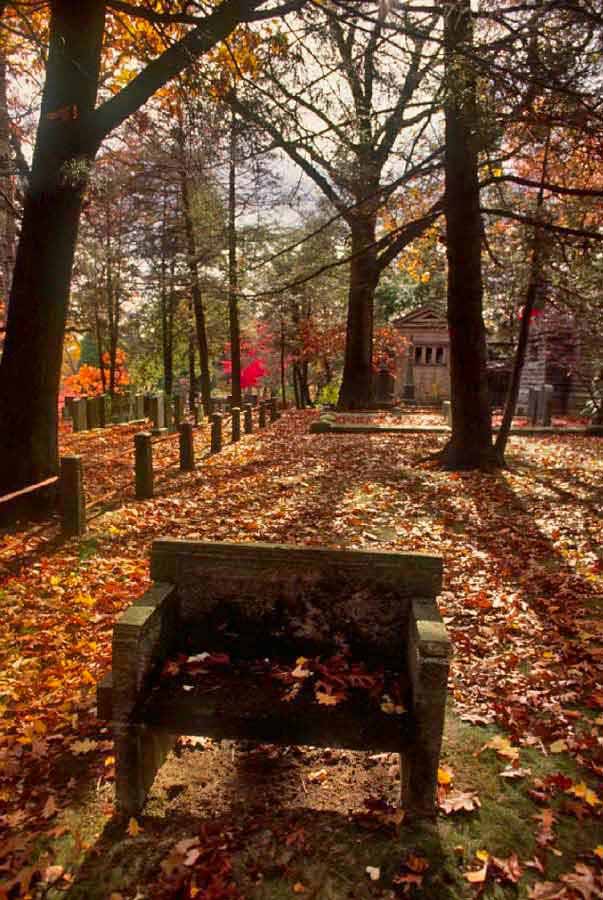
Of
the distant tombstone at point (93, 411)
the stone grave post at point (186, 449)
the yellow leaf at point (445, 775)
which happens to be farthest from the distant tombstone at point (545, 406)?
the yellow leaf at point (445, 775)

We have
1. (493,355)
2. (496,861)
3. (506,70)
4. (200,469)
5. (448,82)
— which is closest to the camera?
(496,861)

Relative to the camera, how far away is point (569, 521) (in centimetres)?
735

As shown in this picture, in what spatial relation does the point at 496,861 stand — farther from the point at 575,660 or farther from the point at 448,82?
the point at 448,82

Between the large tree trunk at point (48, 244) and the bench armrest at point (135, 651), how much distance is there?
5.00m

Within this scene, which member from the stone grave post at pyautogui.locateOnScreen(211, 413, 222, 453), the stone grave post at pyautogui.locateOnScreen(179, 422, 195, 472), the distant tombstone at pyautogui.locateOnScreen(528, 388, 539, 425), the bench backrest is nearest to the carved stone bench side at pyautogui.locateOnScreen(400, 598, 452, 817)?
the bench backrest

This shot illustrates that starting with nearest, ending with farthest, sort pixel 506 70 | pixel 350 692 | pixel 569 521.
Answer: pixel 350 692, pixel 506 70, pixel 569 521

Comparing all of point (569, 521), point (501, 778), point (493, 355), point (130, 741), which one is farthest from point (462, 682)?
point (493, 355)

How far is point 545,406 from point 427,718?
19647 mm

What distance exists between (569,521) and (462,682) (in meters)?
4.11

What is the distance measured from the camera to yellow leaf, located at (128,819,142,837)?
2.80 metres

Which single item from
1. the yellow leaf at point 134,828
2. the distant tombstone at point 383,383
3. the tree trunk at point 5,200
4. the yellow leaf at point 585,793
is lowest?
the yellow leaf at point 134,828

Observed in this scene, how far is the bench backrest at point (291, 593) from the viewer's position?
3.38 meters

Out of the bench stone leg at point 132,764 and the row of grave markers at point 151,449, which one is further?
the row of grave markers at point 151,449

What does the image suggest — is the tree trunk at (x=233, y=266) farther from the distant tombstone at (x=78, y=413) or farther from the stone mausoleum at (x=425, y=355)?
the stone mausoleum at (x=425, y=355)
